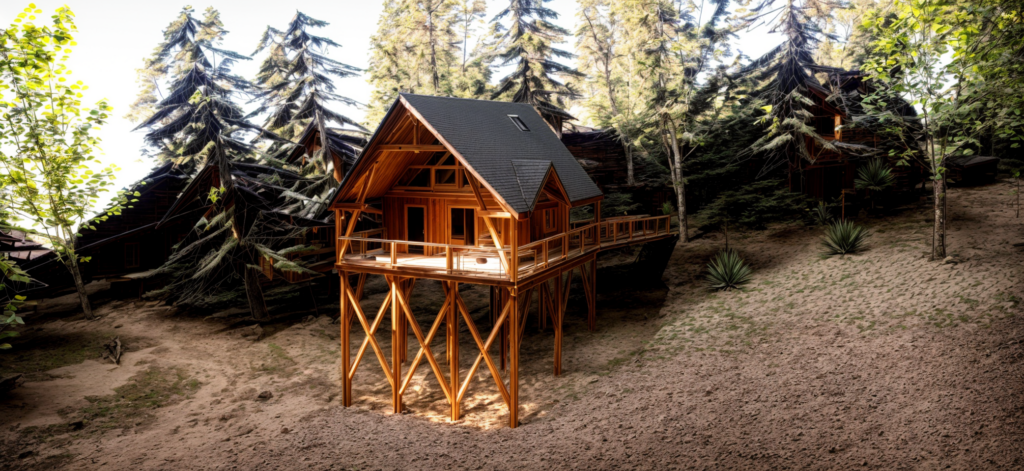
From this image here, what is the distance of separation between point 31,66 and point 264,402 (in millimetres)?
11472

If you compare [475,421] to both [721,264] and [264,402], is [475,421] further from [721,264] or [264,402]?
[721,264]

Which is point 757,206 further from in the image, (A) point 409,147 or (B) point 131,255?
(B) point 131,255

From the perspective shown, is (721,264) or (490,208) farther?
(721,264)

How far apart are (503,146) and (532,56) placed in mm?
18335

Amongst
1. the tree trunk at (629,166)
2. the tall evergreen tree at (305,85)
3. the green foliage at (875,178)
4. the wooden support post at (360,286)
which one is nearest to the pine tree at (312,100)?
the tall evergreen tree at (305,85)

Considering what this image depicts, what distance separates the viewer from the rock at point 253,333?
70.5 feet

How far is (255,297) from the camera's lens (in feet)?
75.5

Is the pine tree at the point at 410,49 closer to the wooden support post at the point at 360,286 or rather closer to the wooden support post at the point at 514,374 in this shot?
the wooden support post at the point at 360,286

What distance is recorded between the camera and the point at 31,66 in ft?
45.6

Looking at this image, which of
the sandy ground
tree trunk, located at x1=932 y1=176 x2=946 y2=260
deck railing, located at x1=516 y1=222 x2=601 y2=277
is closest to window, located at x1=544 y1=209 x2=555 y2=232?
deck railing, located at x1=516 y1=222 x2=601 y2=277

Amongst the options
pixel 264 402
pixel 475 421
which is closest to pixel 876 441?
pixel 475 421

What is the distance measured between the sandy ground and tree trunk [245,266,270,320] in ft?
5.89

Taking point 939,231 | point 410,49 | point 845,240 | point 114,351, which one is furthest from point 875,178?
point 114,351

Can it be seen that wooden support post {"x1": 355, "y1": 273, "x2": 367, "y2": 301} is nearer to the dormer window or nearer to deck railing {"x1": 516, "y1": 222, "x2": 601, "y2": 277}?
deck railing {"x1": 516, "y1": 222, "x2": 601, "y2": 277}
